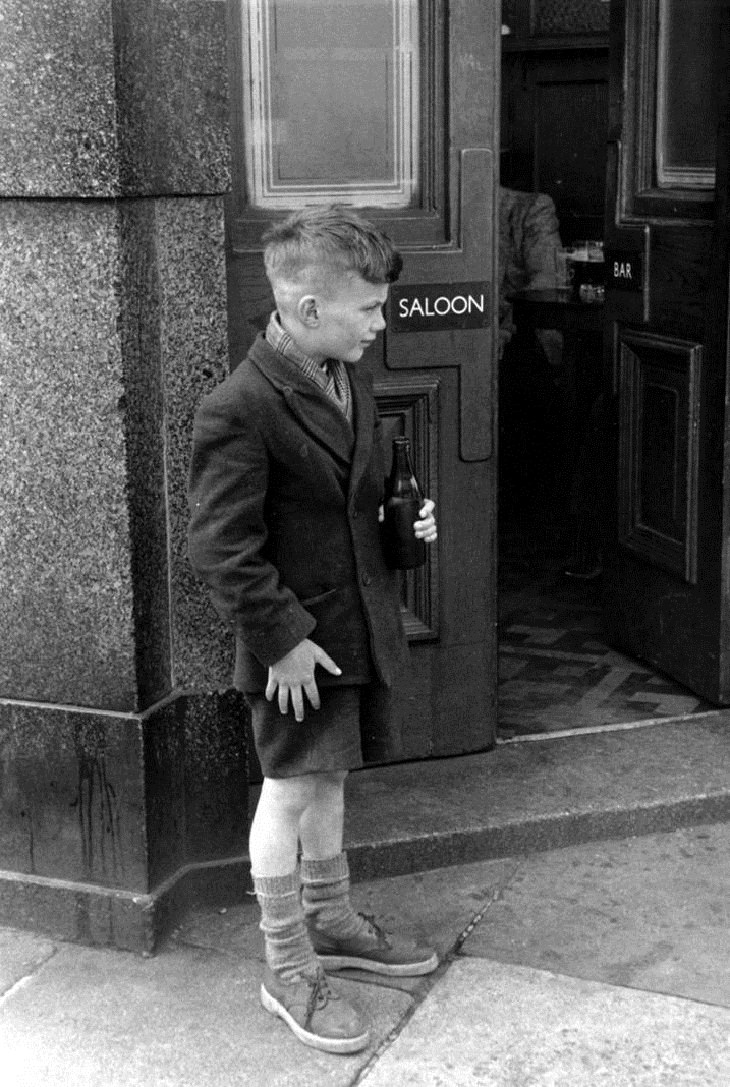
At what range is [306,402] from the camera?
10.1 feet

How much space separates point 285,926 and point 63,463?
1096 millimetres

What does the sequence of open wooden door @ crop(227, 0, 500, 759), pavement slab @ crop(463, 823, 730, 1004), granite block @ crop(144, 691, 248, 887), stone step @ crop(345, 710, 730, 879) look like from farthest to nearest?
1. stone step @ crop(345, 710, 730, 879)
2. open wooden door @ crop(227, 0, 500, 759)
3. granite block @ crop(144, 691, 248, 887)
4. pavement slab @ crop(463, 823, 730, 1004)

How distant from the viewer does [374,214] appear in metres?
4.02

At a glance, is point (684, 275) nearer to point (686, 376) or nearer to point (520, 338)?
point (686, 376)

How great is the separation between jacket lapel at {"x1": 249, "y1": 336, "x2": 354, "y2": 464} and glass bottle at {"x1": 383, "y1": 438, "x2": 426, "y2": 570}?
0.38ft

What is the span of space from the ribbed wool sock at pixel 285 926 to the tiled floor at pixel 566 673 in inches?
60.4

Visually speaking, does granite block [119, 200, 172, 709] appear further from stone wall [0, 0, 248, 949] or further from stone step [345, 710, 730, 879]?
stone step [345, 710, 730, 879]

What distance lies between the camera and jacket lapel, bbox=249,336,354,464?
10.1ft

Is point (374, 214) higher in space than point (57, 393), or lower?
higher

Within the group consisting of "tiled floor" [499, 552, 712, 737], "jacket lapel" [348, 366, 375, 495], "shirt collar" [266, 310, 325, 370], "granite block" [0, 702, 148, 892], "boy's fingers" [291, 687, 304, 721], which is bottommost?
"tiled floor" [499, 552, 712, 737]

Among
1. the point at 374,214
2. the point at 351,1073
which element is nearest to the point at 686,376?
the point at 374,214

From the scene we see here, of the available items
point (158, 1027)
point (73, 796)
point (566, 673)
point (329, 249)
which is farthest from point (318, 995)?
point (566, 673)

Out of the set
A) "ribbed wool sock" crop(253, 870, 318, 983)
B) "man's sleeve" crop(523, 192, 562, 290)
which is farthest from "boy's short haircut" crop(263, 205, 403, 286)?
"man's sleeve" crop(523, 192, 562, 290)

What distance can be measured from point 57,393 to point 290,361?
24.0 inches
